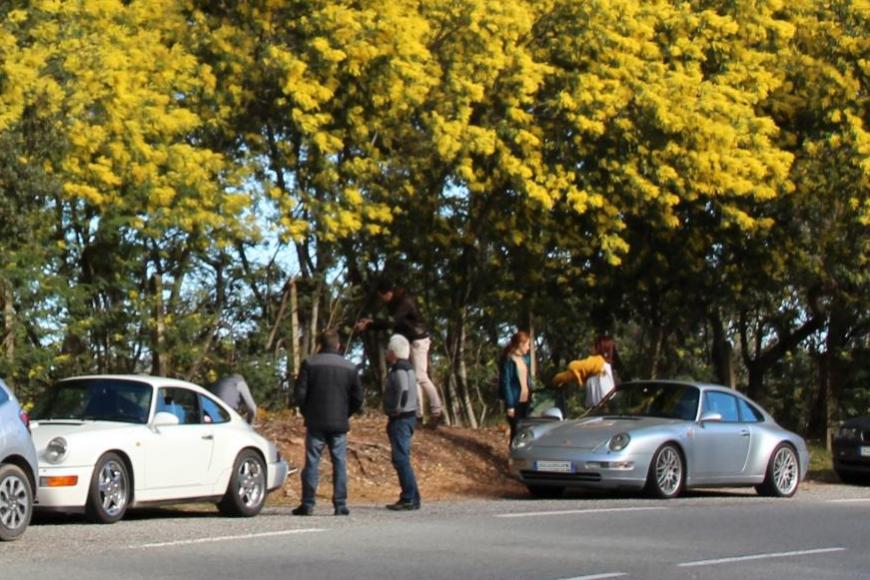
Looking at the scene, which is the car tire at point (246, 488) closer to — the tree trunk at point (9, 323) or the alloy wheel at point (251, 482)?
the alloy wheel at point (251, 482)

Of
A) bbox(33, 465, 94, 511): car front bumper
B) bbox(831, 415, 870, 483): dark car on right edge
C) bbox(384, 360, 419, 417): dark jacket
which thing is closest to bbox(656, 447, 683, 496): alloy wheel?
bbox(384, 360, 419, 417): dark jacket

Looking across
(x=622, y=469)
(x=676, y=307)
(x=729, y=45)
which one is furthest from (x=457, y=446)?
(x=676, y=307)

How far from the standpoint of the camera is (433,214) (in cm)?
2962

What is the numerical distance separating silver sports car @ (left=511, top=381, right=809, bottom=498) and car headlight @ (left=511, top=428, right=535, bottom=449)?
0.02 meters

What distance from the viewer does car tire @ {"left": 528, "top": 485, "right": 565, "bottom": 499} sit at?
21.6 metres

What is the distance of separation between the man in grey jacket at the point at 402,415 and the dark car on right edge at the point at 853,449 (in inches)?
351

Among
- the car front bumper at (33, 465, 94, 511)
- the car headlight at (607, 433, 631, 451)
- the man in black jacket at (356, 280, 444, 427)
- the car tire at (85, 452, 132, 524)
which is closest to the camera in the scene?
the car front bumper at (33, 465, 94, 511)

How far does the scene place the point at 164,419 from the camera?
56.6ft

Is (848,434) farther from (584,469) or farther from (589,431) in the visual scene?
(584,469)

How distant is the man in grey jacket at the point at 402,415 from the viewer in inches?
728

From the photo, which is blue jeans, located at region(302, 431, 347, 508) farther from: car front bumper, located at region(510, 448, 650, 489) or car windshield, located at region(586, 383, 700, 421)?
car windshield, located at region(586, 383, 700, 421)

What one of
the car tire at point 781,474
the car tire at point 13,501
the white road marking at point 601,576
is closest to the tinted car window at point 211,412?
the car tire at point 13,501

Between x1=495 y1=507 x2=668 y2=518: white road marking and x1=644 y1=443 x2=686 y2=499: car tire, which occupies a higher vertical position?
x1=644 y1=443 x2=686 y2=499: car tire

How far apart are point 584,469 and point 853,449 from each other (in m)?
6.31
